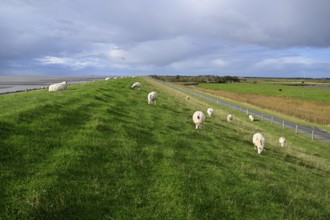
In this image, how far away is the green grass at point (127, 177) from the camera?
9438 millimetres

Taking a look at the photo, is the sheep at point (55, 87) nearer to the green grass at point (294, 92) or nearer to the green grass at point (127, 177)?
the green grass at point (127, 177)

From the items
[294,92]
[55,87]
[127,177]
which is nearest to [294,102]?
[294,92]

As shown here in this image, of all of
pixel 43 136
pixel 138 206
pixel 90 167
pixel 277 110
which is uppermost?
pixel 43 136

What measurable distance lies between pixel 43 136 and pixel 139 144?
4626mm

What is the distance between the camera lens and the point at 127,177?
11469mm

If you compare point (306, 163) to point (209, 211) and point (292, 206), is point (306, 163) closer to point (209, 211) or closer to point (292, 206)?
point (292, 206)

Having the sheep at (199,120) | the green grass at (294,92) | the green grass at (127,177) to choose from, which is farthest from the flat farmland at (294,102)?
the green grass at (127,177)

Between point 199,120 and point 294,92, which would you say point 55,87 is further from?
point 294,92

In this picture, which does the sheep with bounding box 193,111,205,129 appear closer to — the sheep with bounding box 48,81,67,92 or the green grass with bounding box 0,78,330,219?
the green grass with bounding box 0,78,330,219

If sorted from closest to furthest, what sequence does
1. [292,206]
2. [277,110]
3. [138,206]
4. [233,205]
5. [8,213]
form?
[8,213] → [138,206] → [233,205] → [292,206] → [277,110]

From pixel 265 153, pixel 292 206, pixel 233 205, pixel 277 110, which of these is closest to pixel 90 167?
pixel 233 205

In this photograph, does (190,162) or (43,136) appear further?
(190,162)

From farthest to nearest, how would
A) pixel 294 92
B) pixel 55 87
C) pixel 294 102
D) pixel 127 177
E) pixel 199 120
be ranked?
1. pixel 294 92
2. pixel 294 102
3. pixel 55 87
4. pixel 199 120
5. pixel 127 177

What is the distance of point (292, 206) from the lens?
11859mm
